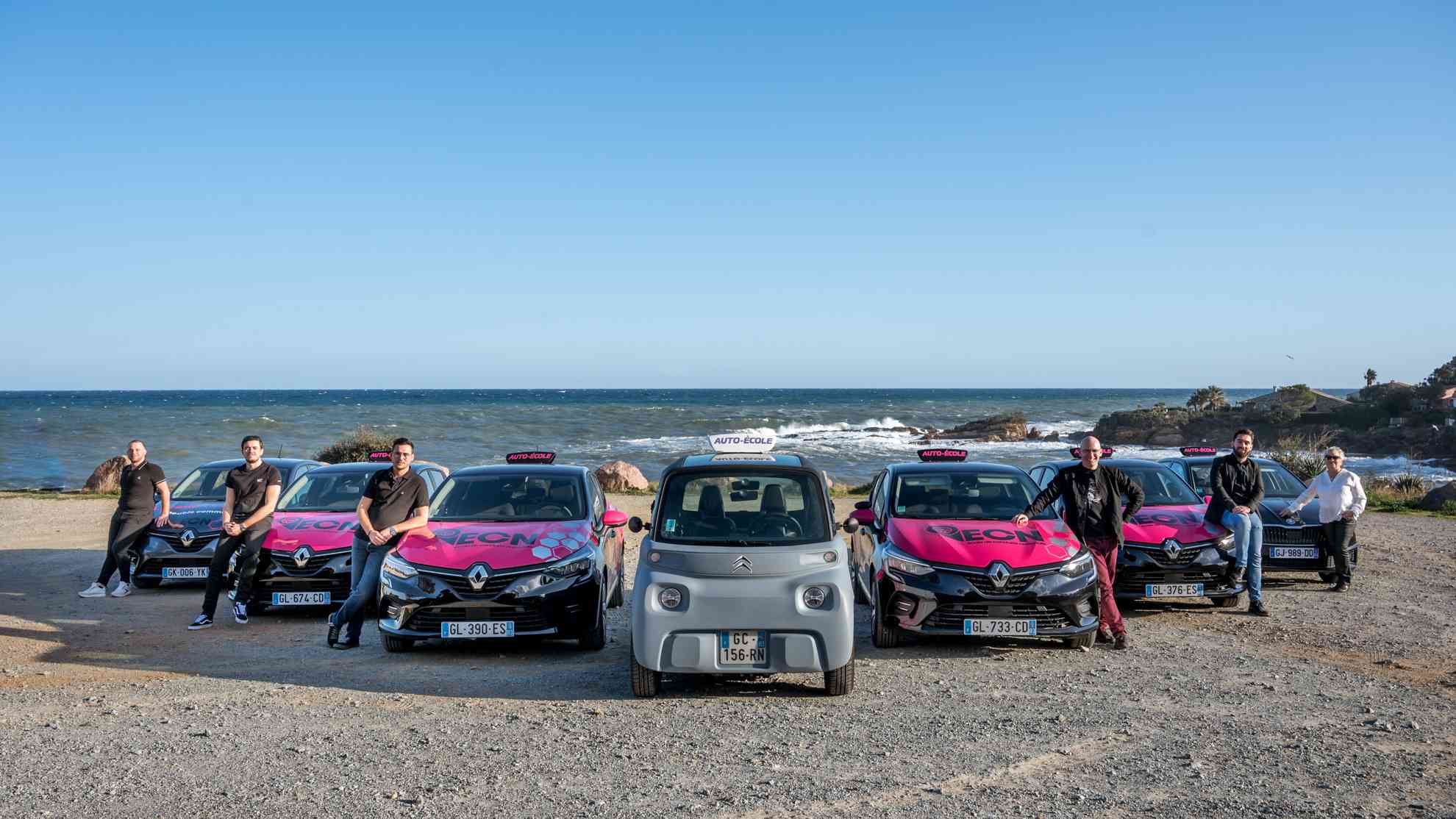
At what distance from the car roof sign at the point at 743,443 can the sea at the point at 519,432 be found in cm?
937

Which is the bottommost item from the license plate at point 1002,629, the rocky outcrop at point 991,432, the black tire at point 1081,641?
the rocky outcrop at point 991,432

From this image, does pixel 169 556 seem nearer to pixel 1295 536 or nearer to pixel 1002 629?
pixel 1002 629

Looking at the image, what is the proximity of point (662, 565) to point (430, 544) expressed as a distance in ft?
9.28

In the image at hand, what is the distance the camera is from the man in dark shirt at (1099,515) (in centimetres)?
941

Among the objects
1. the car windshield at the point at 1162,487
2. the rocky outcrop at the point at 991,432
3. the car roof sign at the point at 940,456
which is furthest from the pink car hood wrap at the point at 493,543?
the rocky outcrop at the point at 991,432

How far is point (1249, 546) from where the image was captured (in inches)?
433

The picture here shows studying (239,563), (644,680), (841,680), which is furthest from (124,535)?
(841,680)

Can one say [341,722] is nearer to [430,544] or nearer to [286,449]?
[430,544]

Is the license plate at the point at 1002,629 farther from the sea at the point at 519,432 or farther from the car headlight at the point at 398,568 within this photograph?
the sea at the point at 519,432

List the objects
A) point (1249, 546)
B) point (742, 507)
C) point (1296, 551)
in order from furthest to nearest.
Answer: point (1296, 551), point (1249, 546), point (742, 507)

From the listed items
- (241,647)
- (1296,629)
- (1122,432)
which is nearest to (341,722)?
(241,647)

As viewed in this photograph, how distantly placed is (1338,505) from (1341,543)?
55cm

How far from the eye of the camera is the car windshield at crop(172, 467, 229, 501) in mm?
14281

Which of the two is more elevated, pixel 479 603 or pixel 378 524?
pixel 378 524
